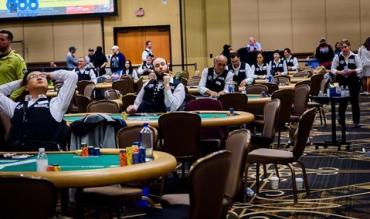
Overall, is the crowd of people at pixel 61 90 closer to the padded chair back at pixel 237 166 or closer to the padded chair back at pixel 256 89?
the padded chair back at pixel 256 89

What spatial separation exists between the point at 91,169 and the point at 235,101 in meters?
4.42

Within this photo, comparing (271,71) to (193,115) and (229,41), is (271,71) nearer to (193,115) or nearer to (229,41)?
(229,41)

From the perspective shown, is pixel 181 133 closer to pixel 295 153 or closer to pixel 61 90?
pixel 295 153

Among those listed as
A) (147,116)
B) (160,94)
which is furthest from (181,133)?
(160,94)

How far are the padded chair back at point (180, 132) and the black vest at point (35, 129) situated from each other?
1263 mm

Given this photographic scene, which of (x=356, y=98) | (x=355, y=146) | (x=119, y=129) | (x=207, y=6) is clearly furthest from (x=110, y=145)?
(x=207, y=6)

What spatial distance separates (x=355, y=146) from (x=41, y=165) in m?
6.63

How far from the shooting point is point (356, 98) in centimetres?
1093

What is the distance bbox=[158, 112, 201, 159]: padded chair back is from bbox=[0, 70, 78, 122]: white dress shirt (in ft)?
3.17

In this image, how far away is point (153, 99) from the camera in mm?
7371

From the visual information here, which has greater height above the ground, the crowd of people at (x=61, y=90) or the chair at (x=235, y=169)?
the crowd of people at (x=61, y=90)

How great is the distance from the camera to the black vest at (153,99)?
Result: 7335mm

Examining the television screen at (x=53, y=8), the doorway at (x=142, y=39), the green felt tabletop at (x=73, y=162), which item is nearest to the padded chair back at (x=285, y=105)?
the green felt tabletop at (x=73, y=162)

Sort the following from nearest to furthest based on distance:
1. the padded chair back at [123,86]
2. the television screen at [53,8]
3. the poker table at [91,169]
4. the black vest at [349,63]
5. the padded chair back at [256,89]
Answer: the poker table at [91,169] < the padded chair back at [256,89] < the black vest at [349,63] < the padded chair back at [123,86] < the television screen at [53,8]
